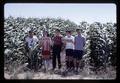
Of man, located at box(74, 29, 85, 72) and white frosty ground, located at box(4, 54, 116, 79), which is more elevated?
man, located at box(74, 29, 85, 72)

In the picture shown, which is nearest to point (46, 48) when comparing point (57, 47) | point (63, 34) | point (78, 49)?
point (57, 47)

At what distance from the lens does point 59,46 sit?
8.03 ft

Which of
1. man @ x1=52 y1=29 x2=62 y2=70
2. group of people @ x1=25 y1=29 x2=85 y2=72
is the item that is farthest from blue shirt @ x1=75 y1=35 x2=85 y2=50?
man @ x1=52 y1=29 x2=62 y2=70

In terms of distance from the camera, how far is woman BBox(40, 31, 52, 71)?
2.39 meters

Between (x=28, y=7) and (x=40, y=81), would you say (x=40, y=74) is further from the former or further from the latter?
(x=28, y=7)

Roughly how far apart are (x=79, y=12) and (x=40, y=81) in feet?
3.61

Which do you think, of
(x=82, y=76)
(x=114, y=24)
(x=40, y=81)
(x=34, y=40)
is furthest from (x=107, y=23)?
(x=40, y=81)

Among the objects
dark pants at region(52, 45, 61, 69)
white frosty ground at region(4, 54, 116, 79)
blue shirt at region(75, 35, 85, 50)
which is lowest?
white frosty ground at region(4, 54, 116, 79)

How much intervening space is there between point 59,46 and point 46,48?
184 millimetres

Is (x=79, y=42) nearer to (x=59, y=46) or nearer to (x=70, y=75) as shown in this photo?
(x=59, y=46)

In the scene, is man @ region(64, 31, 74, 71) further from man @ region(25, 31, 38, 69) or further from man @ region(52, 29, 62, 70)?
man @ region(25, 31, 38, 69)

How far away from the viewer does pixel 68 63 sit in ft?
7.92

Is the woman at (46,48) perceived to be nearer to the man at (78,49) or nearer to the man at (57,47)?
the man at (57,47)

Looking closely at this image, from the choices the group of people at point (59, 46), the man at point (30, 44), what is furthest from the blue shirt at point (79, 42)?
the man at point (30, 44)
